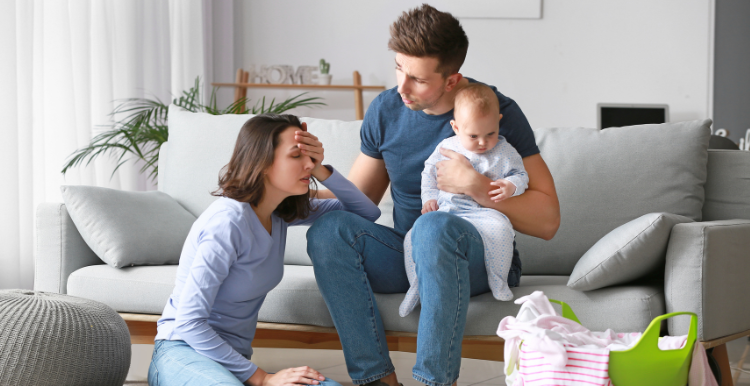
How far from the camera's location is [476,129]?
4.58ft

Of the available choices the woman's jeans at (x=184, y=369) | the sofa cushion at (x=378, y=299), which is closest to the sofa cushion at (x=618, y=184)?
the sofa cushion at (x=378, y=299)

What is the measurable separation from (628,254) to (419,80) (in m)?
0.61

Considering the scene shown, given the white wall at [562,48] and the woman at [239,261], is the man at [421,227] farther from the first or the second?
the white wall at [562,48]

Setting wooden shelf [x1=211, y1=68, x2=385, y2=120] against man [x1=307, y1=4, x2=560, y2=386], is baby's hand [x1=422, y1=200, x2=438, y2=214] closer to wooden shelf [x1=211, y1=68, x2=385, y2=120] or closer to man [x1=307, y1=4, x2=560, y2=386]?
man [x1=307, y1=4, x2=560, y2=386]

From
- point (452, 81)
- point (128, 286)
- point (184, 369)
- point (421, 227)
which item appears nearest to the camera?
point (184, 369)

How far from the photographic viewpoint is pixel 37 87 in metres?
2.76

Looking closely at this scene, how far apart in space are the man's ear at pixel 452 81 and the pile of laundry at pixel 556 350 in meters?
0.59

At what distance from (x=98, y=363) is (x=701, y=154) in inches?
65.9

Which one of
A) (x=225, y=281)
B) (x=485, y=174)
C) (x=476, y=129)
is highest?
(x=476, y=129)

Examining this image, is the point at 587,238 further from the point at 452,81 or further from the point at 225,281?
the point at 225,281

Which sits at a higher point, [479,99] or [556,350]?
[479,99]

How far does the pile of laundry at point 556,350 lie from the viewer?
102cm

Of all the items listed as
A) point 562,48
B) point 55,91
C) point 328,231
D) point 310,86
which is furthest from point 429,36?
point 562,48

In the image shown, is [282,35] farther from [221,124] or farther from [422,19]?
[422,19]
